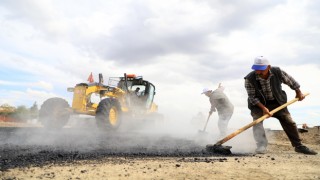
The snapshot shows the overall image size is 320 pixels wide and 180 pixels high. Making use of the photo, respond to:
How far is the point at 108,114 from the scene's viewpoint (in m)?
10.5

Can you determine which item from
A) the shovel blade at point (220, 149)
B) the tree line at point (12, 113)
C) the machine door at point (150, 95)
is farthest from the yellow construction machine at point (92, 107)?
the tree line at point (12, 113)

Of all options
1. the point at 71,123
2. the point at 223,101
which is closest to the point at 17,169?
the point at 223,101

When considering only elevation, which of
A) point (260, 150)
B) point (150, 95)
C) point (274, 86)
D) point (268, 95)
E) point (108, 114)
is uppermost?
point (150, 95)

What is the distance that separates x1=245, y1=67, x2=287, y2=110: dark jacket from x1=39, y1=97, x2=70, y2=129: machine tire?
699 centimetres

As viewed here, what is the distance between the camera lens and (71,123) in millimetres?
13414

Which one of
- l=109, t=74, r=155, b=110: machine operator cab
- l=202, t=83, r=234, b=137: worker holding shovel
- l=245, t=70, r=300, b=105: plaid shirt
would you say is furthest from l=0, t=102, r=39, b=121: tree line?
l=245, t=70, r=300, b=105: plaid shirt

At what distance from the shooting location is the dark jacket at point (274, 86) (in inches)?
247

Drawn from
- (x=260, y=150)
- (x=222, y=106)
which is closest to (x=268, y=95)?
(x=260, y=150)

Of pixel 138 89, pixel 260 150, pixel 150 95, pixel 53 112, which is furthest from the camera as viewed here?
pixel 150 95

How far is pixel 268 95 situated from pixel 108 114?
5.65 meters

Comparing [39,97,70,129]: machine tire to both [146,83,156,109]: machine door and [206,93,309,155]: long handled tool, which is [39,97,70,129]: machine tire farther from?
[206,93,309,155]: long handled tool

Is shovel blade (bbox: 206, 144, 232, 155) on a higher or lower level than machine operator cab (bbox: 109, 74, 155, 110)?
lower

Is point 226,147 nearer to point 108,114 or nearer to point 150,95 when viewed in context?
point 108,114

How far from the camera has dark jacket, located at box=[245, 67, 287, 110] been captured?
247 inches
